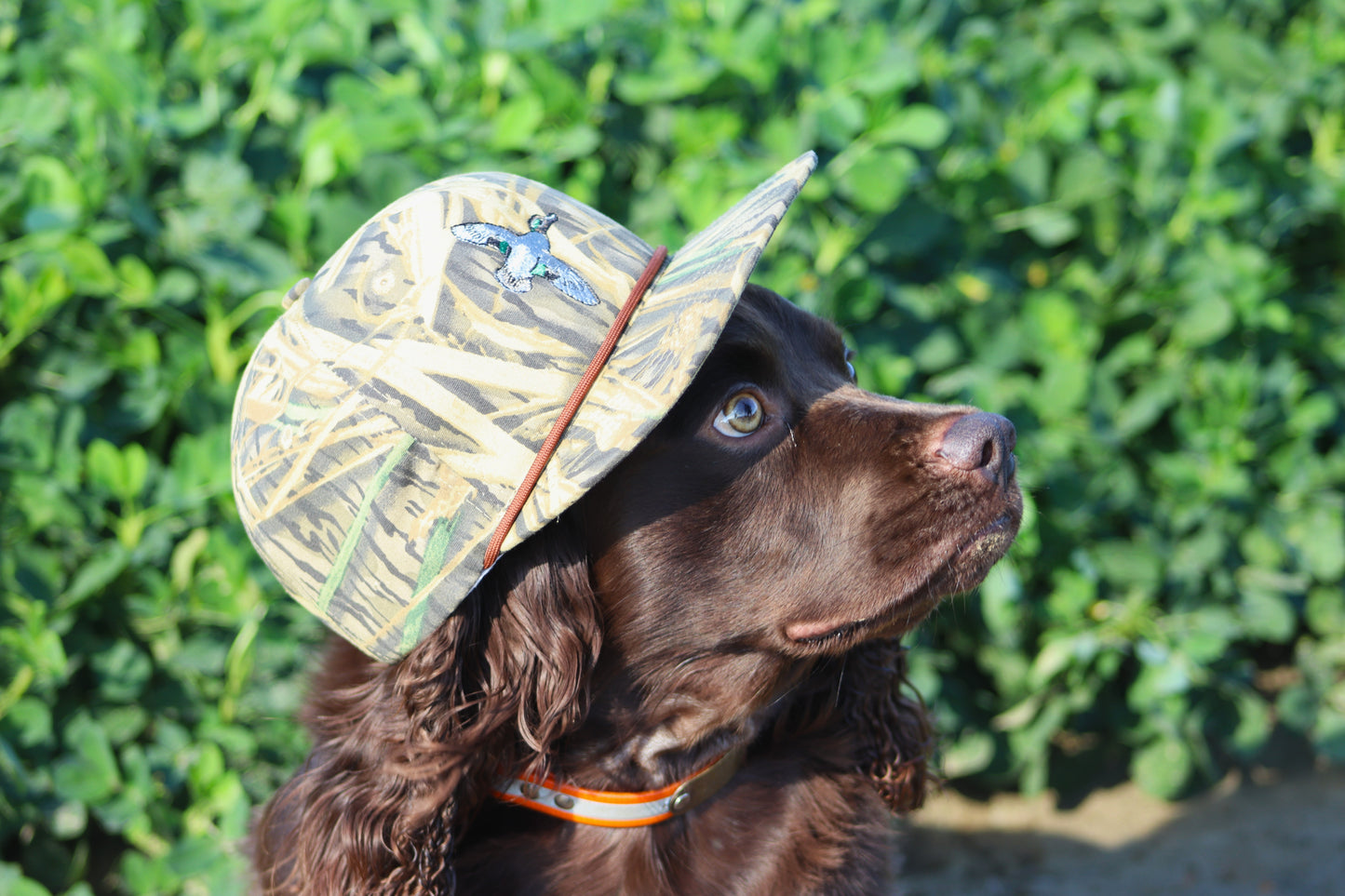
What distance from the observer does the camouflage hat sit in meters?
1.43

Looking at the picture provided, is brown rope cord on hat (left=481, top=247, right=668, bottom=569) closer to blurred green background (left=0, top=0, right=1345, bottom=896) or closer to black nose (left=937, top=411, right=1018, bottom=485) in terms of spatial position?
black nose (left=937, top=411, right=1018, bottom=485)

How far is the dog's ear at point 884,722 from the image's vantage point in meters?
2.08

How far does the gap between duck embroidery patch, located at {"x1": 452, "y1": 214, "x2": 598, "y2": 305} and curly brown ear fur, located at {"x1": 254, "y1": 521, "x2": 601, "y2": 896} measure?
14.0 inches

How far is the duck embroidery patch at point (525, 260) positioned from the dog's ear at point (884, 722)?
0.96 metres

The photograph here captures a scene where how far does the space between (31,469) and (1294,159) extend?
387 cm

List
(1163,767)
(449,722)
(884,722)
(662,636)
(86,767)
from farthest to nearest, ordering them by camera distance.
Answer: (1163,767) < (86,767) < (884,722) < (662,636) < (449,722)

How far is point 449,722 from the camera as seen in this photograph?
1605mm

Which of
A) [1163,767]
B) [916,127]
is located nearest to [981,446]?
[916,127]

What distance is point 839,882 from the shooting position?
1.92 meters

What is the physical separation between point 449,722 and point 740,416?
64cm

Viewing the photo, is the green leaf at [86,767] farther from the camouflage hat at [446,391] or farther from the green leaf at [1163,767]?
the green leaf at [1163,767]

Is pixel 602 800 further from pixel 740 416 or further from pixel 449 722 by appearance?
pixel 740 416

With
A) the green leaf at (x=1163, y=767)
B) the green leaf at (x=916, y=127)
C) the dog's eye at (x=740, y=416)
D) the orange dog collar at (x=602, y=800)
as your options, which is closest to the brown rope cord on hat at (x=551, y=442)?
the dog's eye at (x=740, y=416)

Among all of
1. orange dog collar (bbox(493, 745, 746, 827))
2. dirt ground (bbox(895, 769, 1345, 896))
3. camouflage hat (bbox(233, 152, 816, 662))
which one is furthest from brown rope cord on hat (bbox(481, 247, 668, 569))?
dirt ground (bbox(895, 769, 1345, 896))
